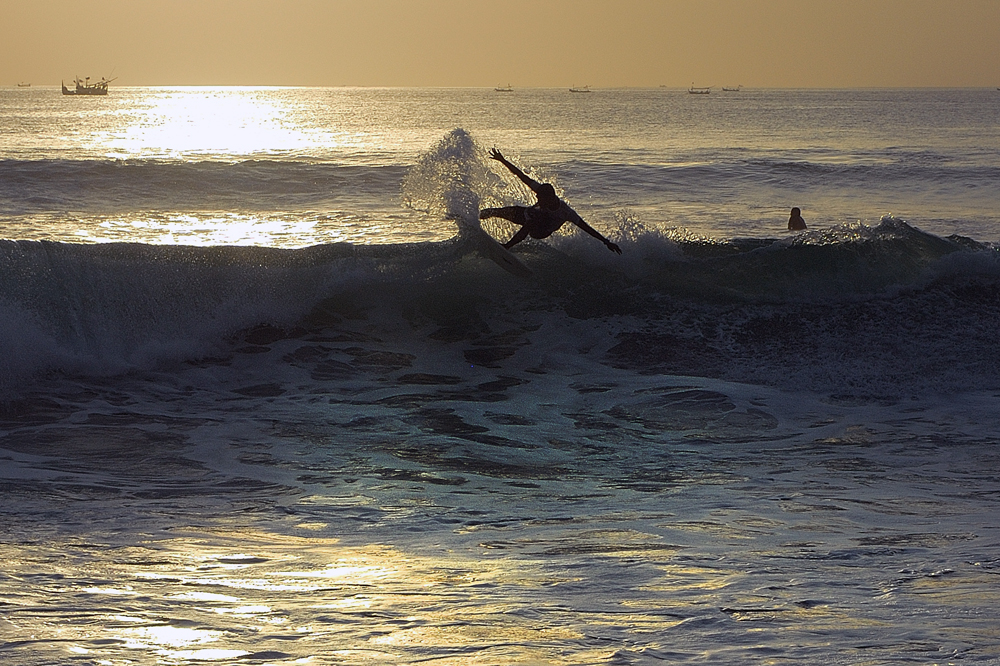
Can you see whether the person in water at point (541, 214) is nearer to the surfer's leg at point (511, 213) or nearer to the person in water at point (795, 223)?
the surfer's leg at point (511, 213)

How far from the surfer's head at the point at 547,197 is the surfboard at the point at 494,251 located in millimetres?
2226

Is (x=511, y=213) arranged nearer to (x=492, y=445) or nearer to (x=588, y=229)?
(x=588, y=229)

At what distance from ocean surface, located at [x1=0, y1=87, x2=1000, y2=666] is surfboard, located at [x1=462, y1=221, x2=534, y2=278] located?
11 centimetres

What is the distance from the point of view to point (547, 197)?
505 inches

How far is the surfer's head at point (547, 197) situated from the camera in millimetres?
12656

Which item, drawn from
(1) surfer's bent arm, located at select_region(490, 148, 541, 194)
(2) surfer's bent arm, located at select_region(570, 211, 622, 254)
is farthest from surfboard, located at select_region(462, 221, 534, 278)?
(1) surfer's bent arm, located at select_region(490, 148, 541, 194)

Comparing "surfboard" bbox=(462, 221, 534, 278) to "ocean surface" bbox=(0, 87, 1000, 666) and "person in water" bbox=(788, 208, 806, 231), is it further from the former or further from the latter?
"person in water" bbox=(788, 208, 806, 231)

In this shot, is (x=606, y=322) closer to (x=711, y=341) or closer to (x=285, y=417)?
(x=711, y=341)

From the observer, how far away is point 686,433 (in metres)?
9.19

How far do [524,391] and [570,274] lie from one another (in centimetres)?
462

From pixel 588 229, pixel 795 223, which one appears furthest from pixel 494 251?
pixel 795 223

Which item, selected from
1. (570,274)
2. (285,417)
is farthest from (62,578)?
(570,274)

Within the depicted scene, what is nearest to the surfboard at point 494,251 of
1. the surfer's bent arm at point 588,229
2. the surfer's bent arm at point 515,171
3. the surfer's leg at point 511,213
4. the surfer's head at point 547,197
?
the surfer's leg at point 511,213

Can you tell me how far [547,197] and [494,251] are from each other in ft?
8.64
